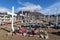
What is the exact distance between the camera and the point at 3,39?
11289mm

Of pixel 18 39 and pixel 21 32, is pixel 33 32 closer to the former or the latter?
pixel 21 32

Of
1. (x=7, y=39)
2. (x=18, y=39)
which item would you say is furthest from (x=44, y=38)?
(x=7, y=39)

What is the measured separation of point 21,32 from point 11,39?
149 inches

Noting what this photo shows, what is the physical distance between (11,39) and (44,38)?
307cm

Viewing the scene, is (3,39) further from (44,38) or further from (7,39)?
(44,38)

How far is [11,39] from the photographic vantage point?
1148cm

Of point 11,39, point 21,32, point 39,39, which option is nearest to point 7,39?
point 11,39

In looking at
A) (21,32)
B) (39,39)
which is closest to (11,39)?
(39,39)

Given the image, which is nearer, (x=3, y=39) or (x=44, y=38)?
(x=3, y=39)

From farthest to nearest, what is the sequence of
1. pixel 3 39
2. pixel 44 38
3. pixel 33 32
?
1. pixel 33 32
2. pixel 44 38
3. pixel 3 39

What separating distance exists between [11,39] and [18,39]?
608 millimetres

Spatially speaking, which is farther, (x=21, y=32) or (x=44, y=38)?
(x=21, y=32)

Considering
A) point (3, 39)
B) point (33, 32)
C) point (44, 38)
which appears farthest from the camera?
point (33, 32)

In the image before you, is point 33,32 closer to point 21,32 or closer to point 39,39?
point 21,32
